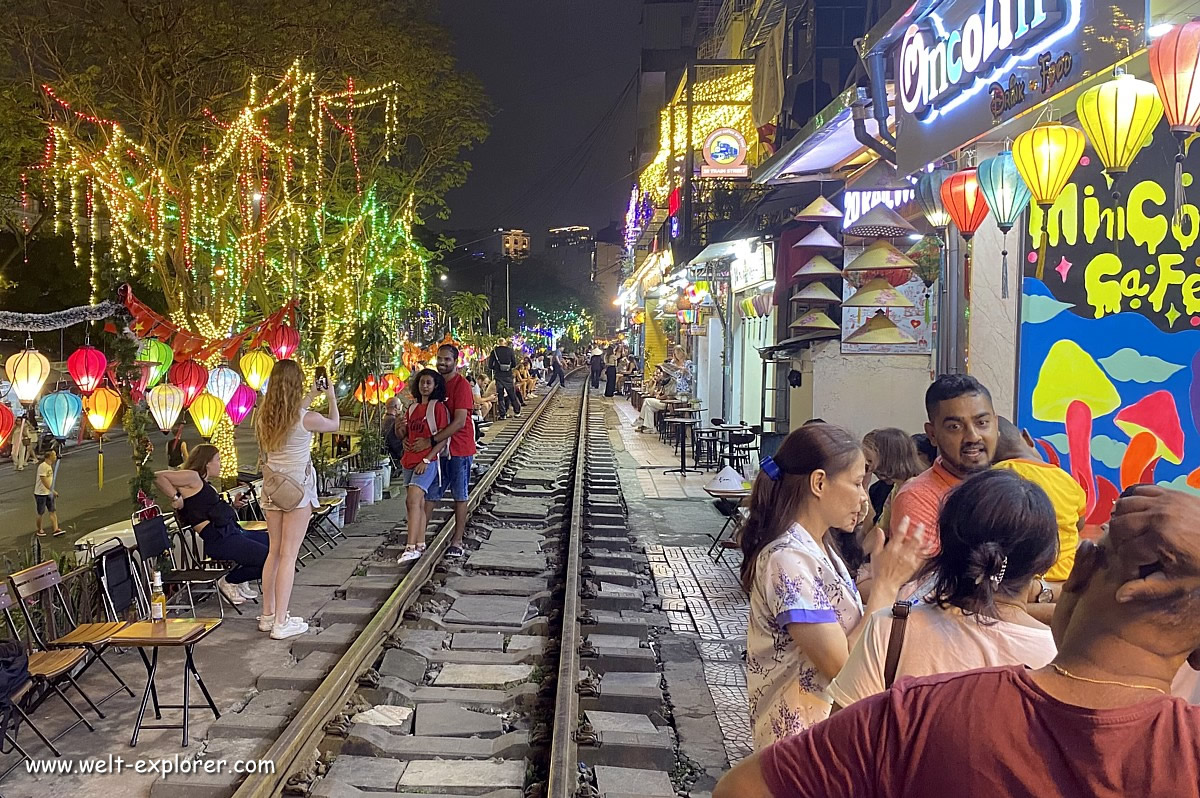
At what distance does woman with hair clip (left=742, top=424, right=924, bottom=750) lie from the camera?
103 inches

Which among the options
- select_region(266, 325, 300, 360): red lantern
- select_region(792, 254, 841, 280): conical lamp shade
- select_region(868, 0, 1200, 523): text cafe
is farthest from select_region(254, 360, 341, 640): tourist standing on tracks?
select_region(792, 254, 841, 280): conical lamp shade

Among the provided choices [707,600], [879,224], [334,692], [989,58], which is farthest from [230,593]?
[989,58]

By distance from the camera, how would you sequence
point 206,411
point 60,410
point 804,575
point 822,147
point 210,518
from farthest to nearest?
point 822,147 → point 206,411 → point 60,410 → point 210,518 → point 804,575

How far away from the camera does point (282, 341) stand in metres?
12.1

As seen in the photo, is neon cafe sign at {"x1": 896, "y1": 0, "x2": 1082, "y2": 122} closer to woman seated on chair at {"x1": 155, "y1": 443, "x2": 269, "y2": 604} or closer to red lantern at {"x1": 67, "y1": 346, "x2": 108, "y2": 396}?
woman seated on chair at {"x1": 155, "y1": 443, "x2": 269, "y2": 604}

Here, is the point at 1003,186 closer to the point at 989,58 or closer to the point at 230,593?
the point at 989,58

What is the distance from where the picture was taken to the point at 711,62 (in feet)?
68.0

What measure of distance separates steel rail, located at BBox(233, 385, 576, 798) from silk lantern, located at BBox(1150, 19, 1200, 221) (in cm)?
522

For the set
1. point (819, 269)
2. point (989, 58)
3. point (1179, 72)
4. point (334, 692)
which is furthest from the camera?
point (819, 269)

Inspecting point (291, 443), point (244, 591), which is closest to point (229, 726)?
point (291, 443)

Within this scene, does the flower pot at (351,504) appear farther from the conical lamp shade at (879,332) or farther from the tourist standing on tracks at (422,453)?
the conical lamp shade at (879,332)

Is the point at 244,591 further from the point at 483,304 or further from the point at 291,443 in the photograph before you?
the point at 483,304

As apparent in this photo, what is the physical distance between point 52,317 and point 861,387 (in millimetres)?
9550

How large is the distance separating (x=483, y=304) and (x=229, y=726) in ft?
81.4
